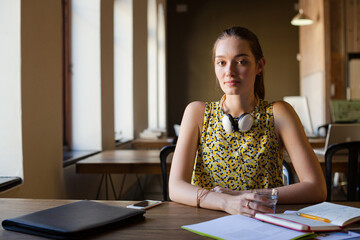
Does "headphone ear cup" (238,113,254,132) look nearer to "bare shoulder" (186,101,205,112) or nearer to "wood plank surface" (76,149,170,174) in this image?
"bare shoulder" (186,101,205,112)

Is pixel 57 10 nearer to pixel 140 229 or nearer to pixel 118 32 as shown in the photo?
pixel 140 229

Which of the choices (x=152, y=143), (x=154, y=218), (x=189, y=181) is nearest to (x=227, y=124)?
(x=189, y=181)

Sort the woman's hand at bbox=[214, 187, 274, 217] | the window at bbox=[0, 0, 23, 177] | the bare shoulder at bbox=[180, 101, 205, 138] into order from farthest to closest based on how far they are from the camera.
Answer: the window at bbox=[0, 0, 23, 177]
the bare shoulder at bbox=[180, 101, 205, 138]
the woman's hand at bbox=[214, 187, 274, 217]

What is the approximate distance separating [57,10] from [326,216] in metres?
2.18

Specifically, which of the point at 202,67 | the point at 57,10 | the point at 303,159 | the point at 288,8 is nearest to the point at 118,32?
the point at 57,10

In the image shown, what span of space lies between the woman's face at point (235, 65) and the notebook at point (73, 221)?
631 millimetres

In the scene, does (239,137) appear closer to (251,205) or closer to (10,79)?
(251,205)

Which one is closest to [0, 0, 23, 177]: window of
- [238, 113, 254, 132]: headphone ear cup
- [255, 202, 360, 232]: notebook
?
[238, 113, 254, 132]: headphone ear cup

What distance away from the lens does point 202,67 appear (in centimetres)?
1024

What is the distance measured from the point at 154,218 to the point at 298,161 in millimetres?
645

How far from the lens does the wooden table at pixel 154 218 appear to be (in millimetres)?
979

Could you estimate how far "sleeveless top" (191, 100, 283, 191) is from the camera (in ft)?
5.15

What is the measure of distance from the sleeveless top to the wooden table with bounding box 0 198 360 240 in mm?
285

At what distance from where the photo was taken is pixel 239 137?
1.58m
